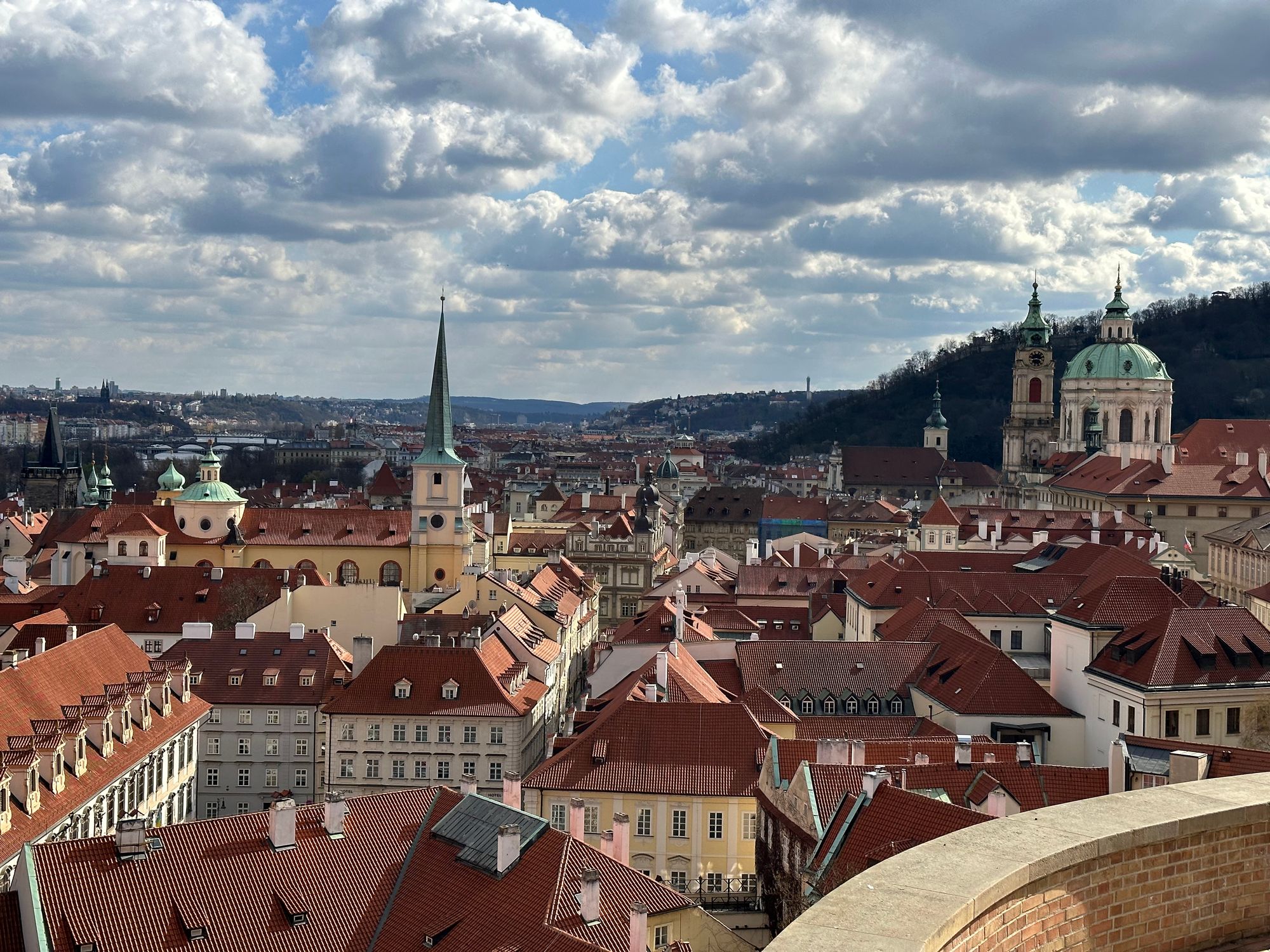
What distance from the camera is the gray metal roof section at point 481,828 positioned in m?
28.2

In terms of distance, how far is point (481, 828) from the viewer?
29.1 meters

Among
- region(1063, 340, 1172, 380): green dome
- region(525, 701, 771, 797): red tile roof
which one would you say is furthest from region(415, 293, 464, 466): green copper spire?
region(1063, 340, 1172, 380): green dome

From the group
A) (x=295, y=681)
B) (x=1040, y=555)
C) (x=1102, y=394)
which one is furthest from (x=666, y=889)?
(x=1102, y=394)

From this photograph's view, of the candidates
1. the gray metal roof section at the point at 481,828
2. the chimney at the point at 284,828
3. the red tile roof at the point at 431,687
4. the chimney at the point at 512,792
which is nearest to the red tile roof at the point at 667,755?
the chimney at the point at 512,792

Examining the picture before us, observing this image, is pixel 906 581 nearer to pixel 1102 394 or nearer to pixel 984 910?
pixel 984 910

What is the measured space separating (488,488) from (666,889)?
520 ft

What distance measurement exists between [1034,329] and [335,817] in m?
168

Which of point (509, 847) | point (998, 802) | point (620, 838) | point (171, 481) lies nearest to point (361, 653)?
point (620, 838)

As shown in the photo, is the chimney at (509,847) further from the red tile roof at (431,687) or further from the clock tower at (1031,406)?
the clock tower at (1031,406)

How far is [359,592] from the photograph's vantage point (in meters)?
70.2

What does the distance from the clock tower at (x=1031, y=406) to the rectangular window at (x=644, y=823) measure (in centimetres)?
13658

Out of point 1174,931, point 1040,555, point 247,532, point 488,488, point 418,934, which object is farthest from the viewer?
point 488,488

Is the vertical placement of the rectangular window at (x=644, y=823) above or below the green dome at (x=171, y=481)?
below

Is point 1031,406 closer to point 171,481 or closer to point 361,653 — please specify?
point 171,481
